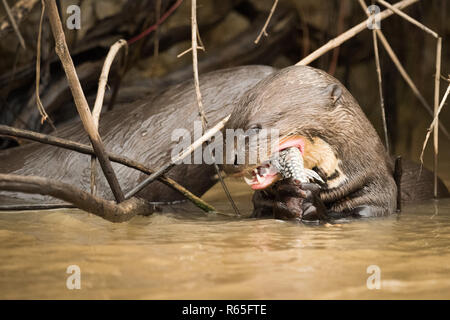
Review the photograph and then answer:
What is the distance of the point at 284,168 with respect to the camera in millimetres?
2338

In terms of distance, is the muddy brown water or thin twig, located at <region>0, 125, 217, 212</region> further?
thin twig, located at <region>0, 125, 217, 212</region>

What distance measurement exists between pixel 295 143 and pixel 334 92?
253 mm

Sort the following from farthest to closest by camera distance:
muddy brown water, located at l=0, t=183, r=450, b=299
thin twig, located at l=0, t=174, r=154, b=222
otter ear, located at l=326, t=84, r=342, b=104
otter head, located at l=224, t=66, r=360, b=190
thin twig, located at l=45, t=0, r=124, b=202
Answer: otter ear, located at l=326, t=84, r=342, b=104, otter head, located at l=224, t=66, r=360, b=190, thin twig, located at l=45, t=0, r=124, b=202, thin twig, located at l=0, t=174, r=154, b=222, muddy brown water, located at l=0, t=183, r=450, b=299

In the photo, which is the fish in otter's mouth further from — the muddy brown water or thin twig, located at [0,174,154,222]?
thin twig, located at [0,174,154,222]

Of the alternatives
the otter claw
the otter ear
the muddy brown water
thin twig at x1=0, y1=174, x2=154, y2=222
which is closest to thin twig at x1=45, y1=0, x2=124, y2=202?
thin twig at x1=0, y1=174, x2=154, y2=222

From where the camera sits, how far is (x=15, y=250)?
178cm

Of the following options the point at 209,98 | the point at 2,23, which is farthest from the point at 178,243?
the point at 2,23

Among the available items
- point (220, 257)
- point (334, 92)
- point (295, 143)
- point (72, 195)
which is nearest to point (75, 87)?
point (72, 195)

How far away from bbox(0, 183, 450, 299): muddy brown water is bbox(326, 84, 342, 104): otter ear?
0.46 meters

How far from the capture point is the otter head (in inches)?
90.5

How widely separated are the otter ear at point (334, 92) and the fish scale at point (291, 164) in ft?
0.83
